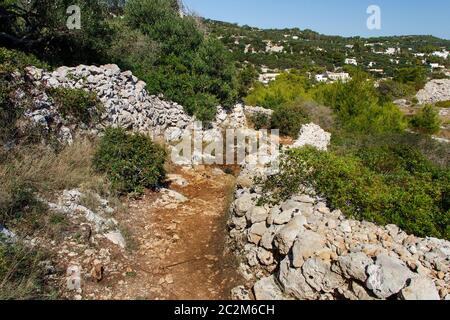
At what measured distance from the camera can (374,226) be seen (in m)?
5.14

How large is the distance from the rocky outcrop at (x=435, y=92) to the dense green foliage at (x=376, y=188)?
39258 mm

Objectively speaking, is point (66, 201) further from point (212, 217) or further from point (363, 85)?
point (363, 85)

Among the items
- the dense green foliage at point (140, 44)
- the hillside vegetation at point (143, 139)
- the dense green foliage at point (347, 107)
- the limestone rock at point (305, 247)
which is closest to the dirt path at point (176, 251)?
the hillside vegetation at point (143, 139)

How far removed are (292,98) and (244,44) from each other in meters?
46.1

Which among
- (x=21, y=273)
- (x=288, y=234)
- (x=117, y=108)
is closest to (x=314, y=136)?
(x=117, y=108)

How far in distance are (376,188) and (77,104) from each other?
7.10m

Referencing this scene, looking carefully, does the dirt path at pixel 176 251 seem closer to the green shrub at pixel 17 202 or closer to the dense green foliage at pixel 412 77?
the green shrub at pixel 17 202

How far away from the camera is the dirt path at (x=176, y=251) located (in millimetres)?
5062

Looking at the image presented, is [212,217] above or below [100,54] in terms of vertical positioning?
below

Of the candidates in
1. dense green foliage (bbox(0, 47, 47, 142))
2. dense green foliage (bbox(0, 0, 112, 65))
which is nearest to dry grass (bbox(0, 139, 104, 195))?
dense green foliage (bbox(0, 47, 47, 142))

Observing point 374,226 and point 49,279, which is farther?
point 374,226

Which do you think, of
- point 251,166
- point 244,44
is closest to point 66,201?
point 251,166

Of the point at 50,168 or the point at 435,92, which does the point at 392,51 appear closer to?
the point at 435,92

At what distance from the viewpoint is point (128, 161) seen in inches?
305
